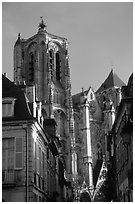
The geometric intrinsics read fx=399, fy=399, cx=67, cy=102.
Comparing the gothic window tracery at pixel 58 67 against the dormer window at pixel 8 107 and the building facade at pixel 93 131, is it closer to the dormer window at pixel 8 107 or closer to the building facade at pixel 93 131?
the building facade at pixel 93 131

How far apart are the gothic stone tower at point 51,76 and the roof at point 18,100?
32.0 metres

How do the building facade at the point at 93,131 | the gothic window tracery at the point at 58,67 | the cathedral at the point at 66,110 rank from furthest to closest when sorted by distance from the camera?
1. the gothic window tracery at the point at 58,67
2. the building facade at the point at 93,131
3. the cathedral at the point at 66,110

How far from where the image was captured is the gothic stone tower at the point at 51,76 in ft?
164

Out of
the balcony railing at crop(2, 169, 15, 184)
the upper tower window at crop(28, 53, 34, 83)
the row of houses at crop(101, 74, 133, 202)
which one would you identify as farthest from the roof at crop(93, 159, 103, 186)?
the balcony railing at crop(2, 169, 15, 184)

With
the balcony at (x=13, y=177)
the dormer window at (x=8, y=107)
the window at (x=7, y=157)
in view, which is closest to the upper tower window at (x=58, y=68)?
the dormer window at (x=8, y=107)

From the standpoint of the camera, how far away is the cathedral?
1969 inches

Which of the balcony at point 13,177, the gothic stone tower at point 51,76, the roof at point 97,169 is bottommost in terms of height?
the roof at point 97,169

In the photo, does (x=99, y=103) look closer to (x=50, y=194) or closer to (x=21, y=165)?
(x=50, y=194)

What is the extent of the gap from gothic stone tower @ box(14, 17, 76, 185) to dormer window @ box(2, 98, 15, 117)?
32.9 m

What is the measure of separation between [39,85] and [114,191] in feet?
102

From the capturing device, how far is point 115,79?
210 ft

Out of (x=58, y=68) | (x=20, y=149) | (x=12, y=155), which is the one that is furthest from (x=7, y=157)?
(x=58, y=68)

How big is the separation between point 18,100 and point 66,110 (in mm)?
35677

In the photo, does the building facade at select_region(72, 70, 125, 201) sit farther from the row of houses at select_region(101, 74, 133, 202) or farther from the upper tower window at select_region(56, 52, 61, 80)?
the row of houses at select_region(101, 74, 133, 202)
